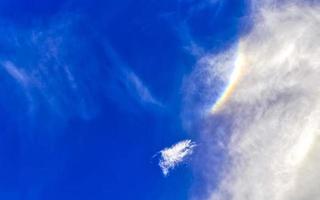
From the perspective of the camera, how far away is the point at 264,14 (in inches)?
1191

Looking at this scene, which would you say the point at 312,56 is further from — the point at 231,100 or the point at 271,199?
the point at 271,199

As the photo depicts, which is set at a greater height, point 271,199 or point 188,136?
point 188,136

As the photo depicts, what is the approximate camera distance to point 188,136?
30.3 meters

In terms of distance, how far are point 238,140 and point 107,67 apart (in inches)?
301

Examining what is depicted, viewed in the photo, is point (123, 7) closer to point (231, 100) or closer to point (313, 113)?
point (231, 100)

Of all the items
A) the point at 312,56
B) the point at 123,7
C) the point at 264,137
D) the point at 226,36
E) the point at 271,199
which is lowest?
the point at 271,199

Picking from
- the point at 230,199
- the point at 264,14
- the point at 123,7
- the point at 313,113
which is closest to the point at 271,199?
the point at 230,199

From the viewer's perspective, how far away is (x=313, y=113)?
29844 millimetres

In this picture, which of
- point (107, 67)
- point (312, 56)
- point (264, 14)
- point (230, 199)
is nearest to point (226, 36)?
point (264, 14)

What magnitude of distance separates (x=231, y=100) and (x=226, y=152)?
8.72 ft

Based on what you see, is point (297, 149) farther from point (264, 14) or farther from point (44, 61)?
point (44, 61)

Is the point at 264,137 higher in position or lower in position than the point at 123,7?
lower

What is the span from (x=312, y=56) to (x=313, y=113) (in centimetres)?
284

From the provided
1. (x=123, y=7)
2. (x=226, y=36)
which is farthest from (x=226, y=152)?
(x=123, y=7)
